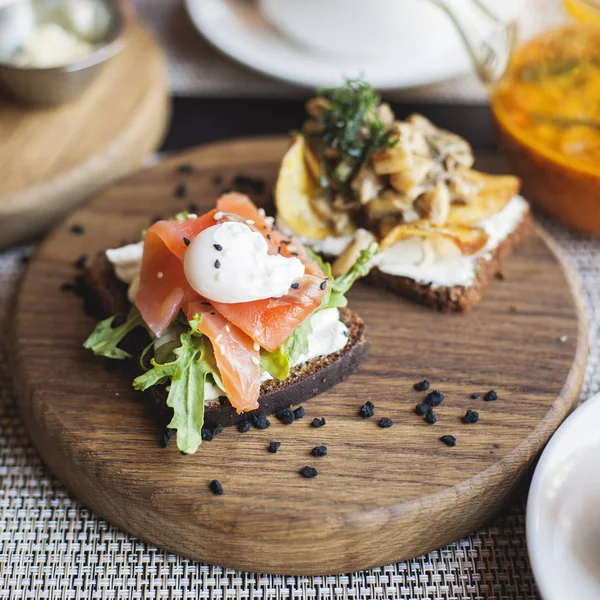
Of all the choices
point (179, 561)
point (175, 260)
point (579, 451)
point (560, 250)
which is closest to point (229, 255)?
point (175, 260)

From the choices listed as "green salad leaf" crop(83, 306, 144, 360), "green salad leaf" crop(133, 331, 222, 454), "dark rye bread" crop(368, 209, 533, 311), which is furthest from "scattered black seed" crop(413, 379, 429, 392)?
"green salad leaf" crop(83, 306, 144, 360)

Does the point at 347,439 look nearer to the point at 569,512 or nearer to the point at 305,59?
the point at 569,512

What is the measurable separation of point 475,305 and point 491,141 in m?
1.67

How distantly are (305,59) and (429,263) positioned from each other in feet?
6.32

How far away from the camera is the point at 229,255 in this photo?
2.82 metres

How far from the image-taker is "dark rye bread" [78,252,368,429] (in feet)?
9.71

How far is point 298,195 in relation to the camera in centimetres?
368

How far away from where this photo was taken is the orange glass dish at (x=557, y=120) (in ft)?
12.5

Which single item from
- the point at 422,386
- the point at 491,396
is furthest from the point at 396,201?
the point at 491,396

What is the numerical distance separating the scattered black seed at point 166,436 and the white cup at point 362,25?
2.84m

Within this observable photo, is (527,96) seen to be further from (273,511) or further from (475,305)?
(273,511)

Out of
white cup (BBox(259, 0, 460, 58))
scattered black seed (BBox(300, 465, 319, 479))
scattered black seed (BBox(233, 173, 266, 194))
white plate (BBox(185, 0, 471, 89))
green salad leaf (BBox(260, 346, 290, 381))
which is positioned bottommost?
scattered black seed (BBox(233, 173, 266, 194))

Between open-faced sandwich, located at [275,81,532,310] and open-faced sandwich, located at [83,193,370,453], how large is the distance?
0.92ft

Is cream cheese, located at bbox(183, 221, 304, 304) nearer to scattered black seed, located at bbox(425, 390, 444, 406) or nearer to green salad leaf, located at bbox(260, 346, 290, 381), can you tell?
green salad leaf, located at bbox(260, 346, 290, 381)
